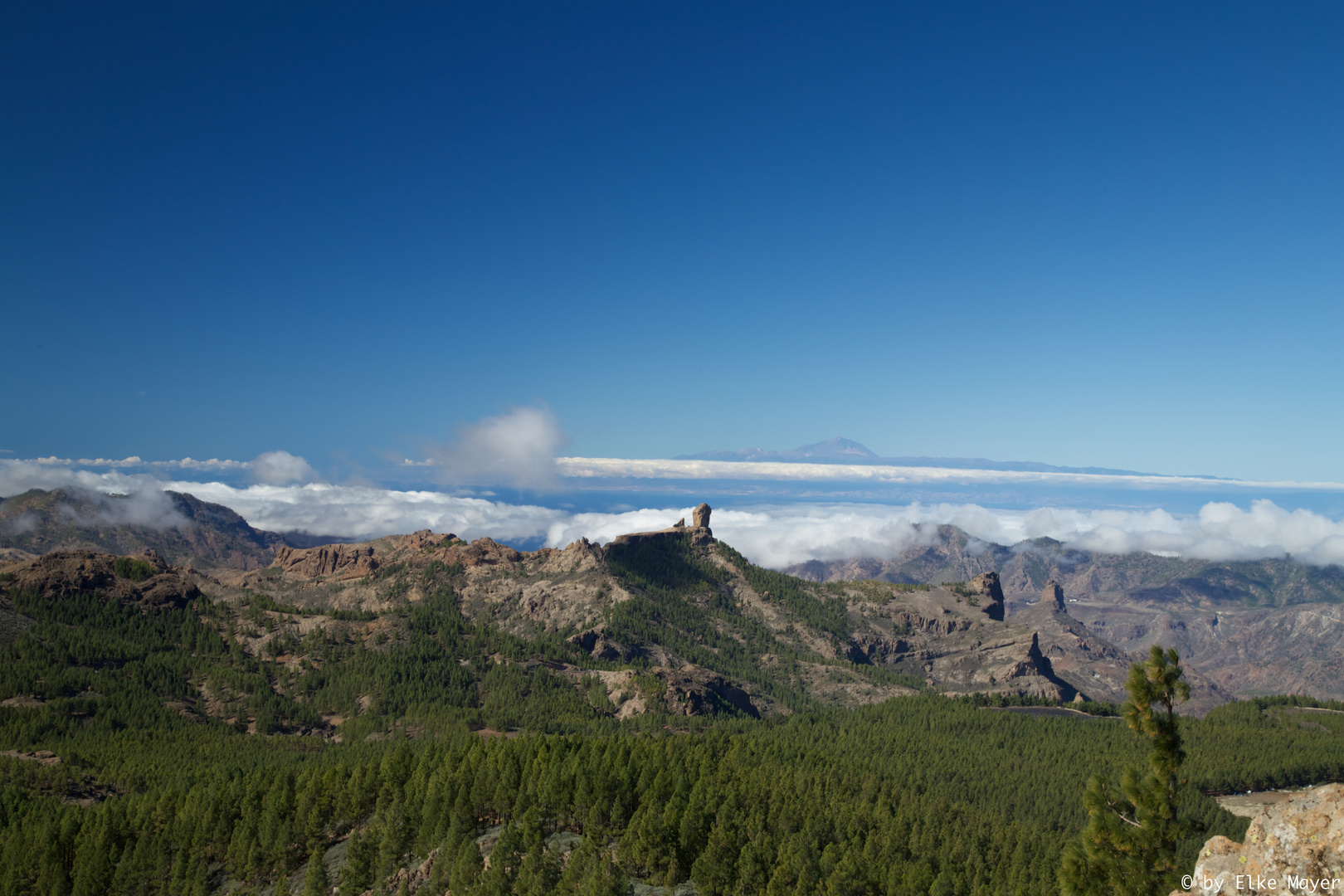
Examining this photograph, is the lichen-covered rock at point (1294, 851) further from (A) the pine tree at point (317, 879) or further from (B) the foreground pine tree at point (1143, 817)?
(A) the pine tree at point (317, 879)

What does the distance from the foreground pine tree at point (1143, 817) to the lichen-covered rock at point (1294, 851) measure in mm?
10458

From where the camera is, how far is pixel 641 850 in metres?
102

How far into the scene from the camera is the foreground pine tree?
130 feet

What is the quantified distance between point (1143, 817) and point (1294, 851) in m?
14.5

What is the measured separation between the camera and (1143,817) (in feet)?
132

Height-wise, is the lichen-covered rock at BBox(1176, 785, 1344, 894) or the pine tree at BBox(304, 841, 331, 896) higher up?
the lichen-covered rock at BBox(1176, 785, 1344, 894)

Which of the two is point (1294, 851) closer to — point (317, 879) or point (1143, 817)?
point (1143, 817)

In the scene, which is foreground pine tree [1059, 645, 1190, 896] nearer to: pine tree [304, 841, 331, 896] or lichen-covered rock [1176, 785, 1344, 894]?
lichen-covered rock [1176, 785, 1344, 894]

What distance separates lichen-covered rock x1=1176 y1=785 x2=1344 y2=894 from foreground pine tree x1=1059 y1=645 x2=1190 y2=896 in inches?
412

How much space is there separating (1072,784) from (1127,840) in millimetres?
184300

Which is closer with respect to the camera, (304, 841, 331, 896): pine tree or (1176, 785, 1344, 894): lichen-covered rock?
(1176, 785, 1344, 894): lichen-covered rock

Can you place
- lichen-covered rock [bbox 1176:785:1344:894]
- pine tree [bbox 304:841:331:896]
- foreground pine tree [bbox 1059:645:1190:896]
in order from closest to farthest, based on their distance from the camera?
1. lichen-covered rock [bbox 1176:785:1344:894]
2. foreground pine tree [bbox 1059:645:1190:896]
3. pine tree [bbox 304:841:331:896]

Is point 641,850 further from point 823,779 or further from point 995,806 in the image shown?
point 995,806

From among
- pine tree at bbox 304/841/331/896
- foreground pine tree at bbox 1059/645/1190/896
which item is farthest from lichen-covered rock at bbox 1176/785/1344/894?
pine tree at bbox 304/841/331/896
